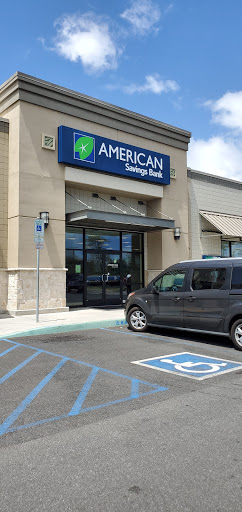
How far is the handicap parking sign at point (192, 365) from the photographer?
21.0 ft

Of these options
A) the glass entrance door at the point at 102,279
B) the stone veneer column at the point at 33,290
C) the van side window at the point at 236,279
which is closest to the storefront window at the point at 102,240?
the glass entrance door at the point at 102,279

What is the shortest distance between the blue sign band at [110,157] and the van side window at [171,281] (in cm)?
690

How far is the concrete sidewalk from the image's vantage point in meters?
10.5

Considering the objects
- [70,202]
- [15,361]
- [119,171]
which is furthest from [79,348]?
[119,171]

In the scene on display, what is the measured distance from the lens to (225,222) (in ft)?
69.5

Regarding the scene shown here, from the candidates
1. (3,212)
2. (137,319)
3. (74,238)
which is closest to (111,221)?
(74,238)

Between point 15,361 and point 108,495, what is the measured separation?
4.69 metres

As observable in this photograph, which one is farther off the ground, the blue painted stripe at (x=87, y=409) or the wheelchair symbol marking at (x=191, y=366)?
the wheelchair symbol marking at (x=191, y=366)

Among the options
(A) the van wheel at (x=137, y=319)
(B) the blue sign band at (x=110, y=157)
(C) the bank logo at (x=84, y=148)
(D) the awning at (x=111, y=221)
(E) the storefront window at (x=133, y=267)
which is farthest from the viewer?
(E) the storefront window at (x=133, y=267)

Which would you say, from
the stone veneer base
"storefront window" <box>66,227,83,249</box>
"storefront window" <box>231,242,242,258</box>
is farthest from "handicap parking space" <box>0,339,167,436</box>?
"storefront window" <box>231,242,242,258</box>

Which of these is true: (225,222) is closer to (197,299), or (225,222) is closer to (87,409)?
(197,299)

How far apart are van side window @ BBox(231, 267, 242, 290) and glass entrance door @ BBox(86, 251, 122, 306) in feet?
28.6

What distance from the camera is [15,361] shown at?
7.22 meters

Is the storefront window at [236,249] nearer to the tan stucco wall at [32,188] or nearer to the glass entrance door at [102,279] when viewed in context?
the glass entrance door at [102,279]
